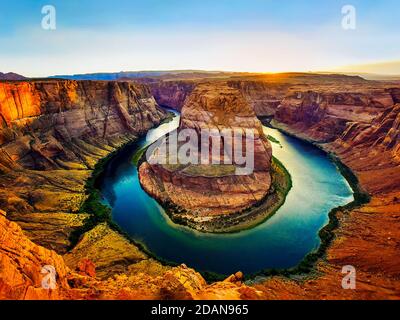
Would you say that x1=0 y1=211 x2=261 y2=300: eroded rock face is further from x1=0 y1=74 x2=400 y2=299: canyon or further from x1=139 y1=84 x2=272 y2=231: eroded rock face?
x1=139 y1=84 x2=272 y2=231: eroded rock face

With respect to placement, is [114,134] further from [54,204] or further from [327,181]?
[327,181]

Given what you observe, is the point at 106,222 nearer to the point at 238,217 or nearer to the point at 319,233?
the point at 238,217

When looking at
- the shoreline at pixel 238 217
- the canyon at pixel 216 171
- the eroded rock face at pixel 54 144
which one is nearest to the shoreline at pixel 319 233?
the eroded rock face at pixel 54 144

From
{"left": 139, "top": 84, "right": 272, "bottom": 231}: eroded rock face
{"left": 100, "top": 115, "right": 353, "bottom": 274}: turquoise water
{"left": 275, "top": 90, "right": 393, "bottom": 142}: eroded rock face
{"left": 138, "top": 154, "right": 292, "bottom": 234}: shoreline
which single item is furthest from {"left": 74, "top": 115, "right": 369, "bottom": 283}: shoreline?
{"left": 275, "top": 90, "right": 393, "bottom": 142}: eroded rock face

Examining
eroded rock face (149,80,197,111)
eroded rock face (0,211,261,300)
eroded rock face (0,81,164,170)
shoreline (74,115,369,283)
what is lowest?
shoreline (74,115,369,283)

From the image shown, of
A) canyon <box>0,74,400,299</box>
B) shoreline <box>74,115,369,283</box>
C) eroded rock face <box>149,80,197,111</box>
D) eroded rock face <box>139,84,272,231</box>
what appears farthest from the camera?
eroded rock face <box>149,80,197,111</box>

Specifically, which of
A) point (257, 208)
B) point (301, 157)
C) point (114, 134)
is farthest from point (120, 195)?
point (301, 157)
